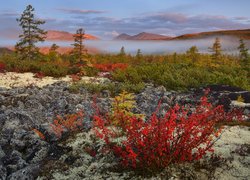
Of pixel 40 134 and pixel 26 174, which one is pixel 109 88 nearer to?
pixel 40 134

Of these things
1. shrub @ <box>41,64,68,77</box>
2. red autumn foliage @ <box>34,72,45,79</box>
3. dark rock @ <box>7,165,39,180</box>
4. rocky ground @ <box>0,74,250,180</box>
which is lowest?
dark rock @ <box>7,165,39,180</box>

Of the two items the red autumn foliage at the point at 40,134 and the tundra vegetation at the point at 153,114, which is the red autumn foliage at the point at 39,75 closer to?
the tundra vegetation at the point at 153,114

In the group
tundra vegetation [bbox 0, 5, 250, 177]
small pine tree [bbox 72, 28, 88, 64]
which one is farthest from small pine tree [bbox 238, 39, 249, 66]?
small pine tree [bbox 72, 28, 88, 64]

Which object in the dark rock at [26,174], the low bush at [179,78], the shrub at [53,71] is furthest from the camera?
the shrub at [53,71]

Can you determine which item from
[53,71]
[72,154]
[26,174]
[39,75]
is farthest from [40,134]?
[53,71]

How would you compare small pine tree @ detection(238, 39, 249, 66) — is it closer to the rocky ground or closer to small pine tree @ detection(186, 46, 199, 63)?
small pine tree @ detection(186, 46, 199, 63)

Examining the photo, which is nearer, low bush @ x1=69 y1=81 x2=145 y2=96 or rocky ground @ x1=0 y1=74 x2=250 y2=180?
rocky ground @ x1=0 y1=74 x2=250 y2=180


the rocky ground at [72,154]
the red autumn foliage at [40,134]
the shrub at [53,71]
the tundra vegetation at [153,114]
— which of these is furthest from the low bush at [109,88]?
the red autumn foliage at [40,134]

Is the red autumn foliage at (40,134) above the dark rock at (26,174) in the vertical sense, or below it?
above

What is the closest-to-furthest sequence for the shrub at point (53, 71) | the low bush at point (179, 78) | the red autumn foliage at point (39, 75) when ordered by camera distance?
1. the low bush at point (179, 78)
2. the red autumn foliage at point (39, 75)
3. the shrub at point (53, 71)

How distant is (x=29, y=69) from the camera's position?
27.5 metres

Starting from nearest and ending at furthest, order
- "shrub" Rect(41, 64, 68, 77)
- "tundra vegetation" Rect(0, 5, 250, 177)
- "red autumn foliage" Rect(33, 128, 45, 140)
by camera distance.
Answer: "tundra vegetation" Rect(0, 5, 250, 177), "red autumn foliage" Rect(33, 128, 45, 140), "shrub" Rect(41, 64, 68, 77)

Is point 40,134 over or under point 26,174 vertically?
over

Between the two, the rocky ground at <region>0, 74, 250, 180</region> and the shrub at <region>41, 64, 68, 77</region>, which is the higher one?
the shrub at <region>41, 64, 68, 77</region>
